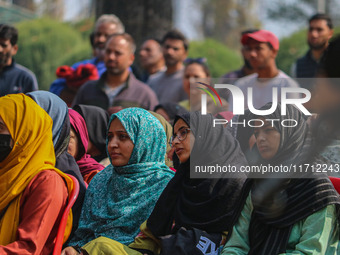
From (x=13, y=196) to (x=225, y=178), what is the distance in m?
1.22

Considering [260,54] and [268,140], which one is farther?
[260,54]

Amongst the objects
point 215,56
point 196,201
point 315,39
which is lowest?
point 196,201

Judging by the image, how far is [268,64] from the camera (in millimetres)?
6039

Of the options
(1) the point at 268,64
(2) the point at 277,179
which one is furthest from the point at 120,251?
(1) the point at 268,64

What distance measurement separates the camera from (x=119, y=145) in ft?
12.9

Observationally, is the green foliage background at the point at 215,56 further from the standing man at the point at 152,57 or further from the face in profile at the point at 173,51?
the face in profile at the point at 173,51

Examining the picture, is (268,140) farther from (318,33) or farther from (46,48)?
(46,48)

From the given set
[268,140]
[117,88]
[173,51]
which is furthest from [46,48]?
[268,140]

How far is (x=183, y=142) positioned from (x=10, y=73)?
322 cm

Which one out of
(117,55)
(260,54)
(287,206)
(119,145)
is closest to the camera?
(287,206)

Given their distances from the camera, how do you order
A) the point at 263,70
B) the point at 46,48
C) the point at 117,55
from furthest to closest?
the point at 46,48 < the point at 117,55 < the point at 263,70

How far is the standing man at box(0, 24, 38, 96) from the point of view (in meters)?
6.29

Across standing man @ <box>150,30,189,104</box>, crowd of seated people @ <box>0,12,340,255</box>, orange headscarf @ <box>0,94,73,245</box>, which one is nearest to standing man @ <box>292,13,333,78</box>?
standing man @ <box>150,30,189,104</box>

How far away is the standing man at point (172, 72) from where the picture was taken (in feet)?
23.0
